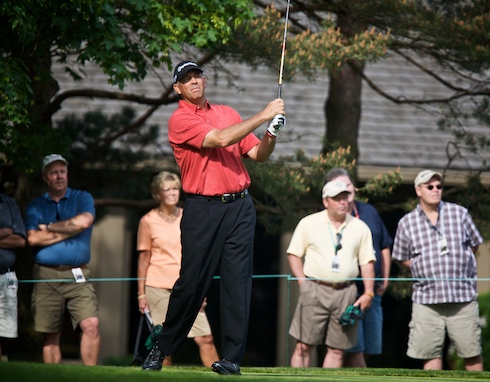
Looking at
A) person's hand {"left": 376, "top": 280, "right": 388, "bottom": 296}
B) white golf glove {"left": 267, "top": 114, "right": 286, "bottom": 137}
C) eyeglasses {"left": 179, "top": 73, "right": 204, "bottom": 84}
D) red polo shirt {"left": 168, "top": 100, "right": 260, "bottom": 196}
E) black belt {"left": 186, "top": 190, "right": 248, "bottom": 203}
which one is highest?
eyeglasses {"left": 179, "top": 73, "right": 204, "bottom": 84}

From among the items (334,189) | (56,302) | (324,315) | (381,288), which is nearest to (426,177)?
(334,189)

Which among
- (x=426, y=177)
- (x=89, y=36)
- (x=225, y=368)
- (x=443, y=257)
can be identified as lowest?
(x=225, y=368)

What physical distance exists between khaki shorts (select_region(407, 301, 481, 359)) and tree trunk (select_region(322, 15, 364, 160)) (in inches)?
133

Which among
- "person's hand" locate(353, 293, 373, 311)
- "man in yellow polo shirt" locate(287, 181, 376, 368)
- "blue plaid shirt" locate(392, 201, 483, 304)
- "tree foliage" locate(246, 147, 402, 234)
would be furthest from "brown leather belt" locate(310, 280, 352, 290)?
"tree foliage" locate(246, 147, 402, 234)

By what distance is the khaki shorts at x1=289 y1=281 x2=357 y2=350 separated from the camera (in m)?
8.97

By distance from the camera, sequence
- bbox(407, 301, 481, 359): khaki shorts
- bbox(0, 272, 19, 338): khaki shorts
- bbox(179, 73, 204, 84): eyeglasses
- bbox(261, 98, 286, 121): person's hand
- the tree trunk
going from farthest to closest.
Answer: the tree trunk → bbox(407, 301, 481, 359): khaki shorts → bbox(0, 272, 19, 338): khaki shorts → bbox(179, 73, 204, 84): eyeglasses → bbox(261, 98, 286, 121): person's hand

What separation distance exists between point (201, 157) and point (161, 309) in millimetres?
2612

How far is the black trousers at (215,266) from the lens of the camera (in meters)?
6.80

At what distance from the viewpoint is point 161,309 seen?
9.17 m

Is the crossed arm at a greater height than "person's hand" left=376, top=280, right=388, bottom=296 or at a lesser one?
greater

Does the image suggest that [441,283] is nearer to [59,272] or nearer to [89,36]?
[59,272]

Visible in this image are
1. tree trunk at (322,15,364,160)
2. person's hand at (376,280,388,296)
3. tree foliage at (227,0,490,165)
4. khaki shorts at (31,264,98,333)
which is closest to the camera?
khaki shorts at (31,264,98,333)

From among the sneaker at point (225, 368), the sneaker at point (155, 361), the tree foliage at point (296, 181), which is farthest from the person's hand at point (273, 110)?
the tree foliage at point (296, 181)

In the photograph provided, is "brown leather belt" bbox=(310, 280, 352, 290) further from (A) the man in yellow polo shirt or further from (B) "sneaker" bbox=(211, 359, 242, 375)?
(B) "sneaker" bbox=(211, 359, 242, 375)
